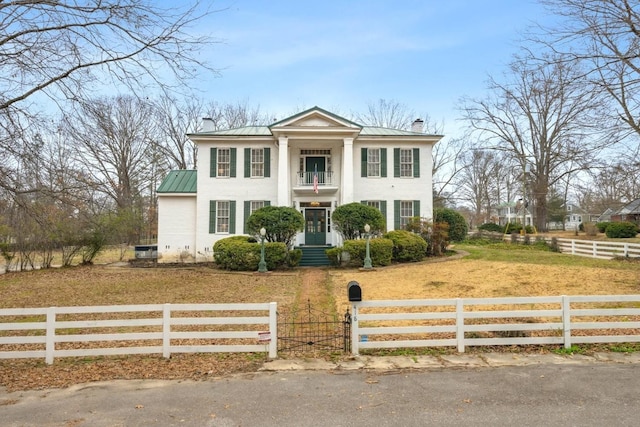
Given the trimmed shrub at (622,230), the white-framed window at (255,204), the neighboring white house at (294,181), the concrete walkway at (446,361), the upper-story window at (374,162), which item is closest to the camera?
the concrete walkway at (446,361)

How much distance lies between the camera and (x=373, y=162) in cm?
2025

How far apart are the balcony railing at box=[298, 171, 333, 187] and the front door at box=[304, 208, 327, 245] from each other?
5.03ft

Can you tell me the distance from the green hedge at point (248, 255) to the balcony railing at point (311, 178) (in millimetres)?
4603

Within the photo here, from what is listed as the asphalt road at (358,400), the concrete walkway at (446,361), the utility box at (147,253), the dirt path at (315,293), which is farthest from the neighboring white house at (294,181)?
the asphalt road at (358,400)

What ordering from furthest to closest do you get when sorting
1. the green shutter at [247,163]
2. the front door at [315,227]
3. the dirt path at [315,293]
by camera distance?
the front door at [315,227]
the green shutter at [247,163]
the dirt path at [315,293]

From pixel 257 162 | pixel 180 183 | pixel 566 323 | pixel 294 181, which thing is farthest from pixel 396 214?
pixel 566 323

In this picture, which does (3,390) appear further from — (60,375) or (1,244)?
(1,244)

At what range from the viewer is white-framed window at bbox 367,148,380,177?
20.2 meters

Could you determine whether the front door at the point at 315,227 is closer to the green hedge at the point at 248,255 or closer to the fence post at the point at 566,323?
the green hedge at the point at 248,255

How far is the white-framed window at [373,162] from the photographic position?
2023 cm

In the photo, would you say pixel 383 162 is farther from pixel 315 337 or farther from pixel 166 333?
pixel 166 333

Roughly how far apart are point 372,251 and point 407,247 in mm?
2000

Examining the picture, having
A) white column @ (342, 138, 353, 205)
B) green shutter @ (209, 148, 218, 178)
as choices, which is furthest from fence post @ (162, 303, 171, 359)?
green shutter @ (209, 148, 218, 178)

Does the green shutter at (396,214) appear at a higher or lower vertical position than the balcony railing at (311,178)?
lower
